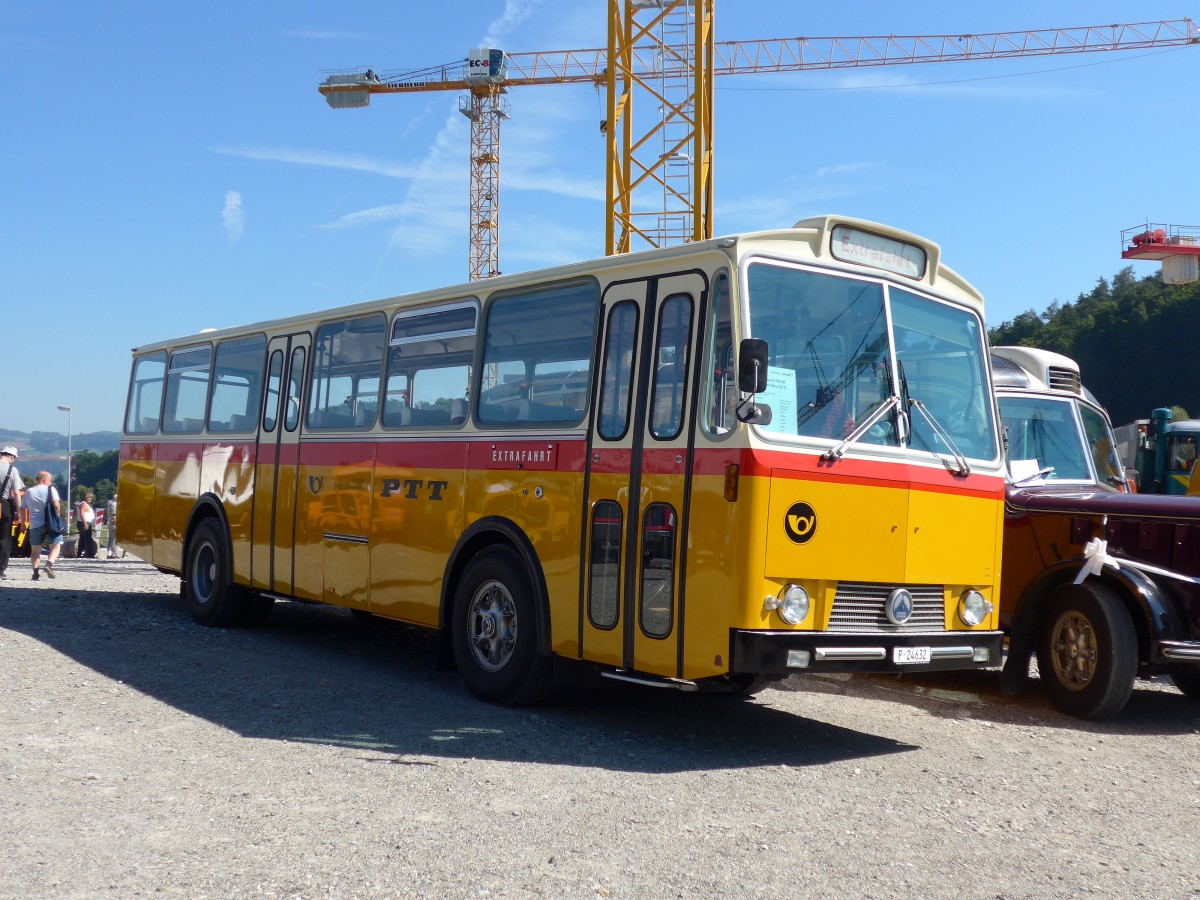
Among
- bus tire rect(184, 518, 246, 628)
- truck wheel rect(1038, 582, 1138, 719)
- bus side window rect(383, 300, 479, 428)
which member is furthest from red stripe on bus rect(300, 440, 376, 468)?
truck wheel rect(1038, 582, 1138, 719)

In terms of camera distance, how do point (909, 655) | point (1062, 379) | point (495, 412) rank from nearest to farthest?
1. point (909, 655)
2. point (495, 412)
3. point (1062, 379)

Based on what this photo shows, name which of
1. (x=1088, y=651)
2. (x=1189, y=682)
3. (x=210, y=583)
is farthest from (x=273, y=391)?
(x=1189, y=682)

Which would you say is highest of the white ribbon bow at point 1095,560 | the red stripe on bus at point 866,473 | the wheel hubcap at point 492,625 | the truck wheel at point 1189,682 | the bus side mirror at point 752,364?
the bus side mirror at point 752,364

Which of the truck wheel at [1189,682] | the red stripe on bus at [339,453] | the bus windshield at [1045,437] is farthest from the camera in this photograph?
the bus windshield at [1045,437]

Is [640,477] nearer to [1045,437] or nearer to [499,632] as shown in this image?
[499,632]

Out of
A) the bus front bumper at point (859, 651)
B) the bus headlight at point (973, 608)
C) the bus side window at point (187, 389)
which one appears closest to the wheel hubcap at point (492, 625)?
the bus front bumper at point (859, 651)

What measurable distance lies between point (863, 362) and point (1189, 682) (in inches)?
189

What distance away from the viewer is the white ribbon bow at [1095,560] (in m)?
8.98

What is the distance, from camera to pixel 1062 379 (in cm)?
1189

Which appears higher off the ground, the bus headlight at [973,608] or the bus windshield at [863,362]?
the bus windshield at [863,362]

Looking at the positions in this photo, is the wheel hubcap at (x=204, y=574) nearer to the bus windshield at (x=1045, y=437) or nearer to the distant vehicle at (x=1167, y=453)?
the bus windshield at (x=1045, y=437)

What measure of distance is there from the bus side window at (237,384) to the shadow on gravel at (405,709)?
2.14m

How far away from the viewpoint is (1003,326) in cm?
10225

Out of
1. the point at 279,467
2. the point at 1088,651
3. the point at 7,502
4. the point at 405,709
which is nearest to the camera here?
the point at 405,709
